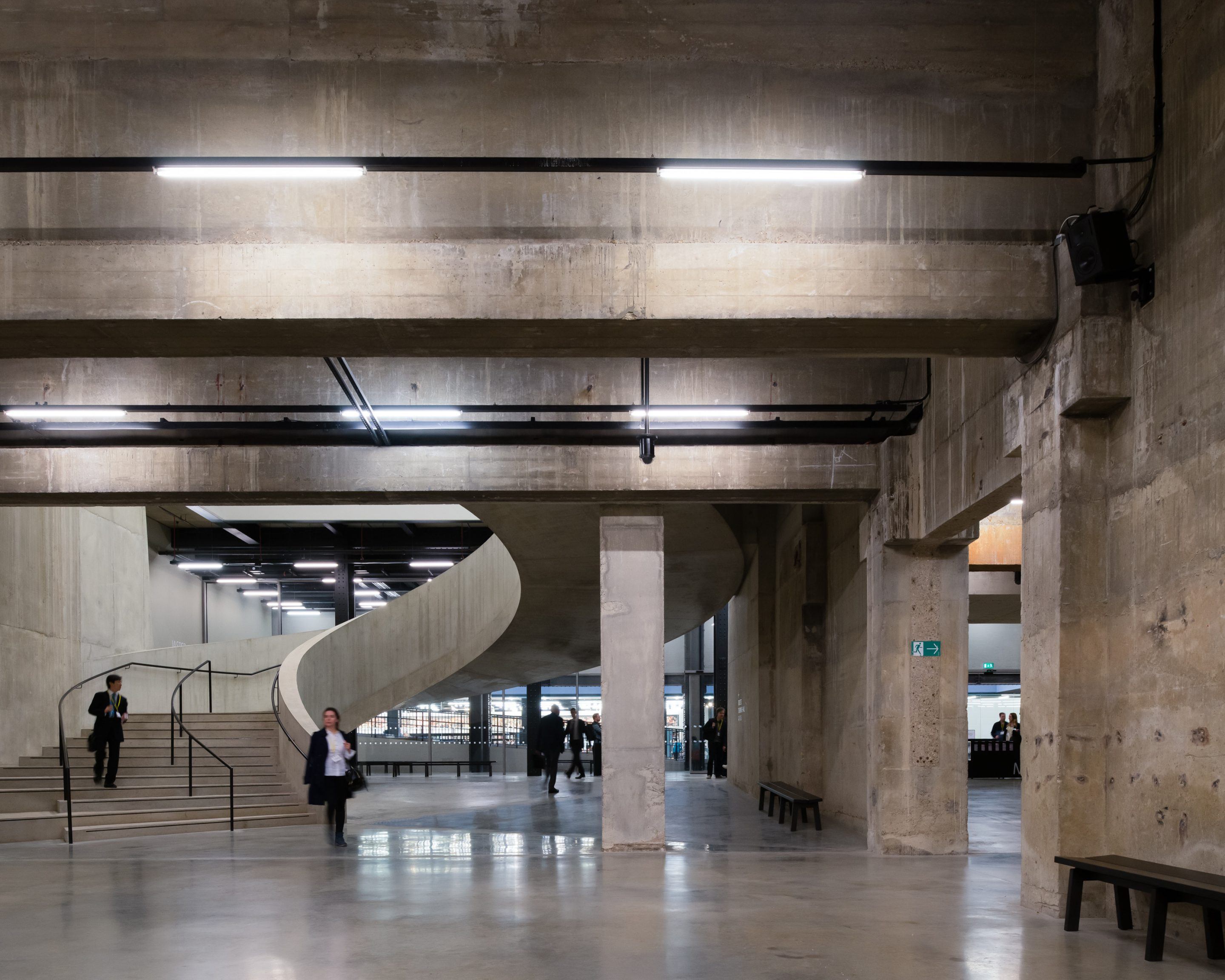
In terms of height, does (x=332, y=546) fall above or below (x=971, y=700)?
above

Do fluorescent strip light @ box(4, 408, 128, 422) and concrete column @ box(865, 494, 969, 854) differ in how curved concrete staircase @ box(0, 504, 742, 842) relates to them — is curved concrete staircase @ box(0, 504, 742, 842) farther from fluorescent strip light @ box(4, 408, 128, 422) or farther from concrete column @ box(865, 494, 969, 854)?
fluorescent strip light @ box(4, 408, 128, 422)

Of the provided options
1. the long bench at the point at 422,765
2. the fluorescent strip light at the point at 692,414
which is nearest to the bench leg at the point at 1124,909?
the fluorescent strip light at the point at 692,414

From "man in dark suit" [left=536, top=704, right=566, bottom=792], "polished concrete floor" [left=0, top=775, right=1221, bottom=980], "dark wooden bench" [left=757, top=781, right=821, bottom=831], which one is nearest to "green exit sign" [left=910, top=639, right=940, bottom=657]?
"polished concrete floor" [left=0, top=775, right=1221, bottom=980]

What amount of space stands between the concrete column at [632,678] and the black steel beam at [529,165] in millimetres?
Result: 6237

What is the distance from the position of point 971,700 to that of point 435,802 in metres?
20.7

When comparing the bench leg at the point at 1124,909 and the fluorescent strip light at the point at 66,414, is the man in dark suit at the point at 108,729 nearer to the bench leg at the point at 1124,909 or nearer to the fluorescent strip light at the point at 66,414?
the fluorescent strip light at the point at 66,414

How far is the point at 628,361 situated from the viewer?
12.4 meters

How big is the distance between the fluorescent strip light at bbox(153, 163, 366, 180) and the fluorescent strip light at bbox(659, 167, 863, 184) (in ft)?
6.89

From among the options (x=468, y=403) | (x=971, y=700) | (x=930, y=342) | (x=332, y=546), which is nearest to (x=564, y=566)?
(x=468, y=403)

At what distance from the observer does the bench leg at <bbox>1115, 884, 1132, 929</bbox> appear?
24.8ft

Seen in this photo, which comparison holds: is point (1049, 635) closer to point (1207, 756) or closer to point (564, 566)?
point (1207, 756)

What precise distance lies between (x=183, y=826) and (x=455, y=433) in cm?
760

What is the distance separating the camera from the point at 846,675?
1694 cm

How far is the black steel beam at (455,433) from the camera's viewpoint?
12312 mm
